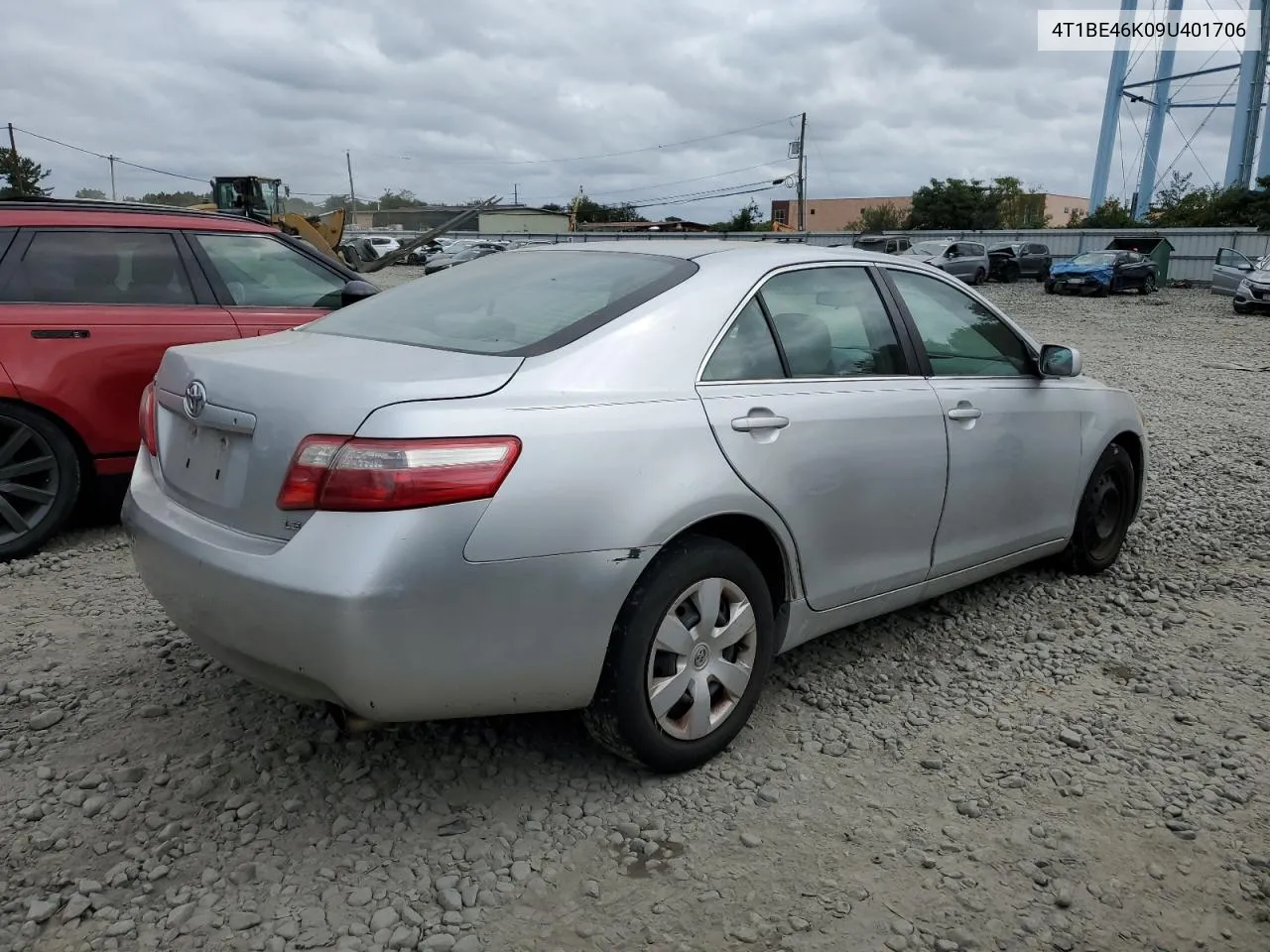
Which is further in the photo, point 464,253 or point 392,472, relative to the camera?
point 464,253

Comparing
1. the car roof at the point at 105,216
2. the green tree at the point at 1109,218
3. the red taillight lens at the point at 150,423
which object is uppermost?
the green tree at the point at 1109,218

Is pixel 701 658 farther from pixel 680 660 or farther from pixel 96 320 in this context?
pixel 96 320

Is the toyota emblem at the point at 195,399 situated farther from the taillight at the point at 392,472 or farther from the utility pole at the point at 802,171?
the utility pole at the point at 802,171

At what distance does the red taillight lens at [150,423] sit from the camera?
303 cm

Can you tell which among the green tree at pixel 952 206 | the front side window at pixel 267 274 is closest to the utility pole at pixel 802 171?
the green tree at pixel 952 206

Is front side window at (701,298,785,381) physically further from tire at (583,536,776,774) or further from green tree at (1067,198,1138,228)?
green tree at (1067,198,1138,228)

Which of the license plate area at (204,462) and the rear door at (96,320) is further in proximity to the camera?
the rear door at (96,320)

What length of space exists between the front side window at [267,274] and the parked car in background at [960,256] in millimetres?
26263

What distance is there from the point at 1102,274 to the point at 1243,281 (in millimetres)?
5683

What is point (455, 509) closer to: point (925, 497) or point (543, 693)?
point (543, 693)

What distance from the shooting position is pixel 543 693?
8.31ft

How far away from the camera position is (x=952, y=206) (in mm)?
52969

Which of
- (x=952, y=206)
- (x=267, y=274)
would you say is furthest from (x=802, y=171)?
(x=267, y=274)

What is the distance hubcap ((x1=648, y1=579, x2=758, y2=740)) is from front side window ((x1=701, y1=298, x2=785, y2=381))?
2.04 feet
